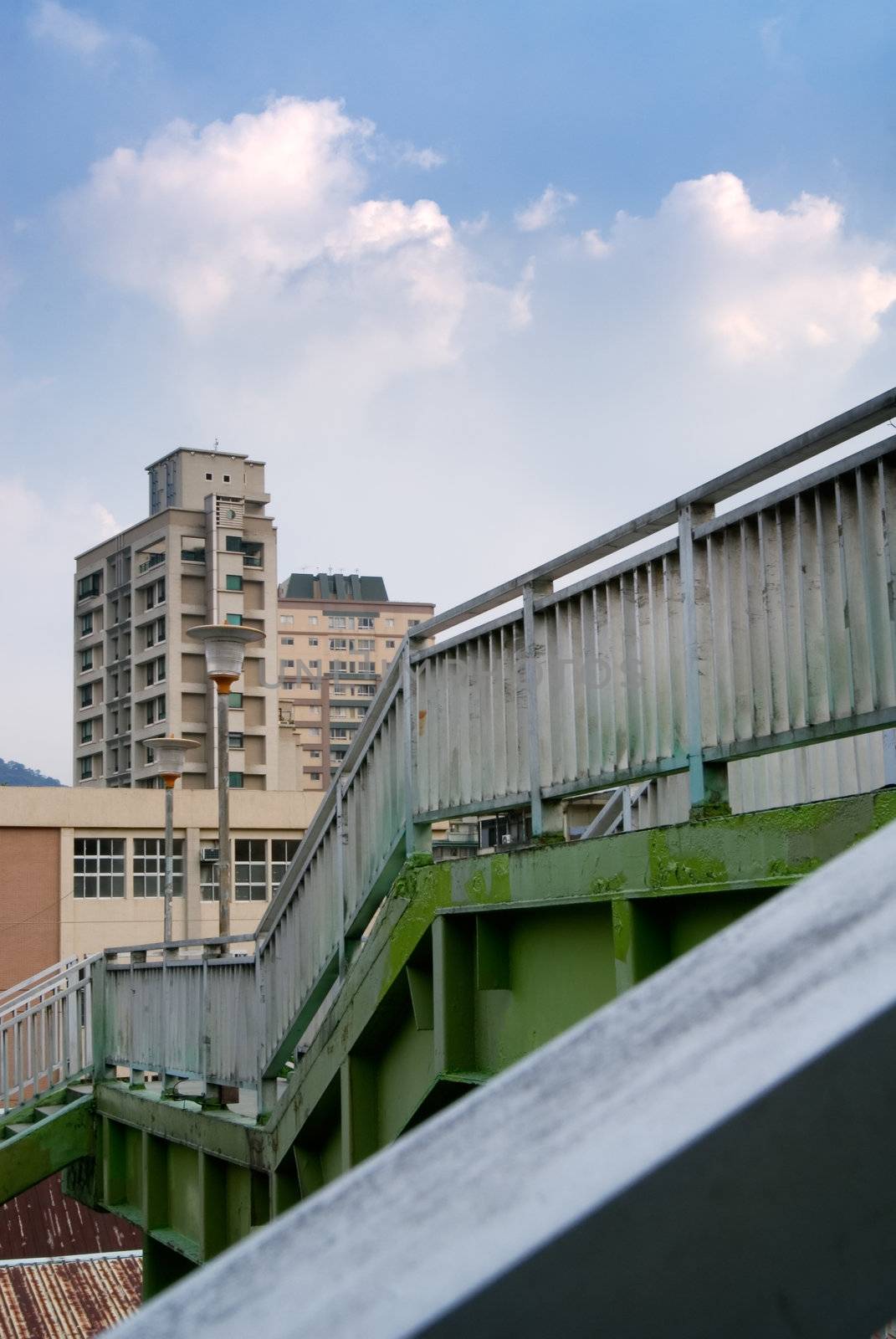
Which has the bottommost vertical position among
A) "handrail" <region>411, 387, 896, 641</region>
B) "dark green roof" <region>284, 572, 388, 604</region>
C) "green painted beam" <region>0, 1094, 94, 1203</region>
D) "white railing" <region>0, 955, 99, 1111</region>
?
"green painted beam" <region>0, 1094, 94, 1203</region>

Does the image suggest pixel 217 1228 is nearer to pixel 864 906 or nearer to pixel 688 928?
pixel 688 928

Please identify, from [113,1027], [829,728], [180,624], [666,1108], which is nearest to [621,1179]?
[666,1108]

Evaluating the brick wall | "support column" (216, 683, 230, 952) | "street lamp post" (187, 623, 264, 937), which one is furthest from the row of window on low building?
"street lamp post" (187, 623, 264, 937)

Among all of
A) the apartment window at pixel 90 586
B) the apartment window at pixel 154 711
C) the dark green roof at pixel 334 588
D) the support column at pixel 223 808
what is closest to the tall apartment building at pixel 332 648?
the dark green roof at pixel 334 588

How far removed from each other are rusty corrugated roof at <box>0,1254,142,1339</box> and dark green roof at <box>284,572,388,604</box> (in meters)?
138

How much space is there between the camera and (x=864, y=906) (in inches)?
26.6

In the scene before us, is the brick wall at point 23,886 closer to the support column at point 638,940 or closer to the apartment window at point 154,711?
the apartment window at point 154,711

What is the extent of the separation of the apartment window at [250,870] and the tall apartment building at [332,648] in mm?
96173

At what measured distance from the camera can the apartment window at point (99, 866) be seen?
4775 centimetres

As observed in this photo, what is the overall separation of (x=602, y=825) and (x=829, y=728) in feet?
23.3

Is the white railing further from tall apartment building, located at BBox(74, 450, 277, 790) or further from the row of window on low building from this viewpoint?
tall apartment building, located at BBox(74, 450, 277, 790)

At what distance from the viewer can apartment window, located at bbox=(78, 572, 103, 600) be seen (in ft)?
328

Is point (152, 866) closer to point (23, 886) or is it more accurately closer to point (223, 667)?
point (23, 886)

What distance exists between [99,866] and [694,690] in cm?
4567
